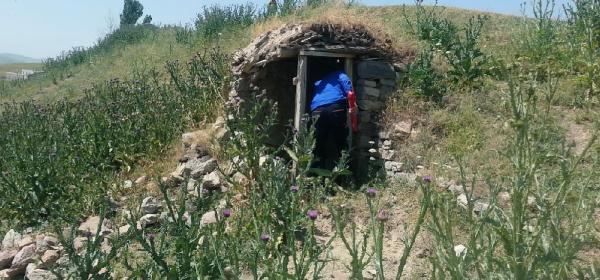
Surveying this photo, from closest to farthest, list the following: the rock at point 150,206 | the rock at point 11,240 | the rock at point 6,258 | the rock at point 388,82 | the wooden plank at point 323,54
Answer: the rock at point 6,258 → the rock at point 11,240 → the rock at point 150,206 → the wooden plank at point 323,54 → the rock at point 388,82

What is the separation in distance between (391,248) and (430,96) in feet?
9.76

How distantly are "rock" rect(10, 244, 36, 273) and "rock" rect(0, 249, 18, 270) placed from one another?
12 cm

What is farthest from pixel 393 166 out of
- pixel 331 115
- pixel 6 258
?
pixel 6 258

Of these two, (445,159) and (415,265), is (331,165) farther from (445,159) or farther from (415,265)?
(415,265)

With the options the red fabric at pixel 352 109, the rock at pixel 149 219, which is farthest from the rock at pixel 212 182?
the red fabric at pixel 352 109

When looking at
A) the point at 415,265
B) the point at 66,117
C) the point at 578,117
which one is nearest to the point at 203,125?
the point at 66,117

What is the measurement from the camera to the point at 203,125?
8.05 metres

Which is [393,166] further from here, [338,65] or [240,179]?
[338,65]

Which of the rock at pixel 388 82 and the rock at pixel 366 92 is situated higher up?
the rock at pixel 388 82

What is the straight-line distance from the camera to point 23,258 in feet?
16.6

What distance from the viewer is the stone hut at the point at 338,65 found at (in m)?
7.14

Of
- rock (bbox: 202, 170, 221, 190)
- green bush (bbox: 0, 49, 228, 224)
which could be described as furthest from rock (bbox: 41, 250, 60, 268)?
rock (bbox: 202, 170, 221, 190)

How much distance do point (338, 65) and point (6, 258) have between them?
487cm

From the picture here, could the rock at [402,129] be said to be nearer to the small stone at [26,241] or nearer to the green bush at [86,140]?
the green bush at [86,140]
